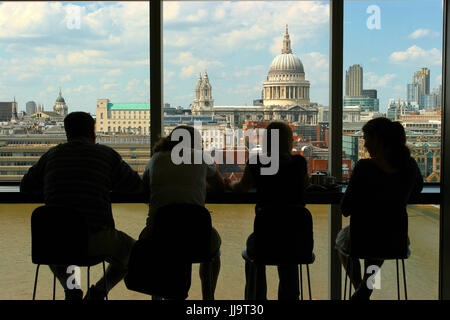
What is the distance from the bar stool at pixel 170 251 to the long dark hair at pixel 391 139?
1.04 meters

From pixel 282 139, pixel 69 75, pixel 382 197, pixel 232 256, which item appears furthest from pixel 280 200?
pixel 69 75

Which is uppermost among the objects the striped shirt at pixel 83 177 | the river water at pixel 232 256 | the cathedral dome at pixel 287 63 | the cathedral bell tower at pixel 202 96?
the cathedral dome at pixel 287 63

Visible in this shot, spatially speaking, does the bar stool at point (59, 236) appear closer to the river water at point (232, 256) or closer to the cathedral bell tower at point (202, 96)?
the river water at point (232, 256)

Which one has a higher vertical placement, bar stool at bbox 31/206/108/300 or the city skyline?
the city skyline

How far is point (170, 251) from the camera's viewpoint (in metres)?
2.26

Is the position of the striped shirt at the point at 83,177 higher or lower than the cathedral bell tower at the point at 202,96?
lower

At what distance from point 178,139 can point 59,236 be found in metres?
0.82

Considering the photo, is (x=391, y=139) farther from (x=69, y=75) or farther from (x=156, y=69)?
(x=69, y=75)

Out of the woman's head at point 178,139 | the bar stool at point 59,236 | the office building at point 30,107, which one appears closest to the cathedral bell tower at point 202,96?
the woman's head at point 178,139

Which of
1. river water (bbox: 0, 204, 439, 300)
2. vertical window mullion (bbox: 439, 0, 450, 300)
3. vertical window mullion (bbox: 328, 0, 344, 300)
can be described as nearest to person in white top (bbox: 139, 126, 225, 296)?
river water (bbox: 0, 204, 439, 300)

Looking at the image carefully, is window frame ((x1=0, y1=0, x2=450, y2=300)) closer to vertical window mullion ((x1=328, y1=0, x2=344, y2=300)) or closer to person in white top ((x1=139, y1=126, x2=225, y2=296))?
vertical window mullion ((x1=328, y1=0, x2=344, y2=300))

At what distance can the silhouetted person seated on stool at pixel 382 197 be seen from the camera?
7.79 ft

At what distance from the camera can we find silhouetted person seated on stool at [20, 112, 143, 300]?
2.37 meters

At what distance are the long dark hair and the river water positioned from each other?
1023mm
